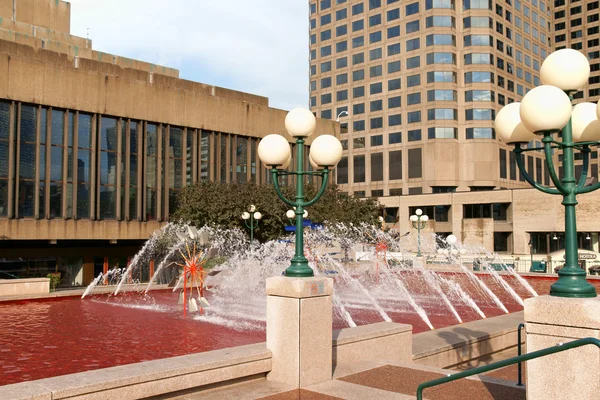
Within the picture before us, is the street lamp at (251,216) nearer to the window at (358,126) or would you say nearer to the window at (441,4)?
the window at (358,126)

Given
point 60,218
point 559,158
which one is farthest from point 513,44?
point 60,218

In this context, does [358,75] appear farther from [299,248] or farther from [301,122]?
[299,248]

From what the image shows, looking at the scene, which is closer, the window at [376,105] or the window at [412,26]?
the window at [412,26]

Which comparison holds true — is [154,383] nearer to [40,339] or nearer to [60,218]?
[40,339]

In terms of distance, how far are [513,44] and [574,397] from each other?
85425mm

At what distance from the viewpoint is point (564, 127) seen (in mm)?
6172

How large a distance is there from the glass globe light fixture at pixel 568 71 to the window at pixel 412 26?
77.7m

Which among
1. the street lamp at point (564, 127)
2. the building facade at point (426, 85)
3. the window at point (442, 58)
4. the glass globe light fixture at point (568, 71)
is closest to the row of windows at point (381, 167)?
the building facade at point (426, 85)

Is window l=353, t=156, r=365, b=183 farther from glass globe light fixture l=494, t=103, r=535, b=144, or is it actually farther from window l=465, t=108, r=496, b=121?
glass globe light fixture l=494, t=103, r=535, b=144

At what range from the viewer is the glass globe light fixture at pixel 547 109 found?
19.0 feet

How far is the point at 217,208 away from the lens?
115 ft

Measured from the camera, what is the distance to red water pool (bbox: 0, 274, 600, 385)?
11.1m

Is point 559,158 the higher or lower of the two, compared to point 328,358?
higher

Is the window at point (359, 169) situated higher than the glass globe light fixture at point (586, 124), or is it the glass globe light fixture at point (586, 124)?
the window at point (359, 169)
